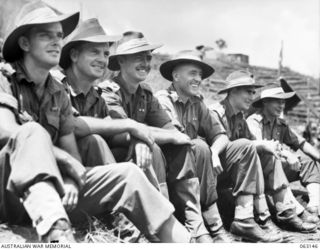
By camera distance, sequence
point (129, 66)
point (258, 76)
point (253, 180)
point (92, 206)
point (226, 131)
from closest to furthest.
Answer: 1. point (92, 206)
2. point (129, 66)
3. point (253, 180)
4. point (226, 131)
5. point (258, 76)

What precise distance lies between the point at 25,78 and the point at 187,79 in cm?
189

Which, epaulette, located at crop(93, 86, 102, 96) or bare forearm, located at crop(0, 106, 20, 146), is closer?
bare forearm, located at crop(0, 106, 20, 146)

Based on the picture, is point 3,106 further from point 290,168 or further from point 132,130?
point 290,168

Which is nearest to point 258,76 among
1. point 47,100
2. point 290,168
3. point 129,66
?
point 290,168

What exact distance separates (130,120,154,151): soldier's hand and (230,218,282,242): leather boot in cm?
133

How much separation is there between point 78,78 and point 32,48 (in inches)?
26.7

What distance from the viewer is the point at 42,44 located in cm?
298

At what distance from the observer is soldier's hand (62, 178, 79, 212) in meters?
2.49

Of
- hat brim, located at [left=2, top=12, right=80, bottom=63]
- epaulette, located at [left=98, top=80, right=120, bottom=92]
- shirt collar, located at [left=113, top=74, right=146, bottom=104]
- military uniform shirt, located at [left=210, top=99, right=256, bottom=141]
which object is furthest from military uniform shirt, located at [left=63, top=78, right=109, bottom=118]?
military uniform shirt, located at [left=210, top=99, right=256, bottom=141]

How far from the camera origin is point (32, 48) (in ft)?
9.80

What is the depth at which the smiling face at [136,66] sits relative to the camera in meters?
3.99

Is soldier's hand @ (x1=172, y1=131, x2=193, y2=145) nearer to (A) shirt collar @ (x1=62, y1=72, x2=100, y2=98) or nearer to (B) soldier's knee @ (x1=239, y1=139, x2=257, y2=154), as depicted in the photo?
(A) shirt collar @ (x1=62, y1=72, x2=100, y2=98)

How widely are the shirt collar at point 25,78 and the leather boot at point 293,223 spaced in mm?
2697

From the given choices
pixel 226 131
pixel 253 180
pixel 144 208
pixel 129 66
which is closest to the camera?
pixel 144 208
